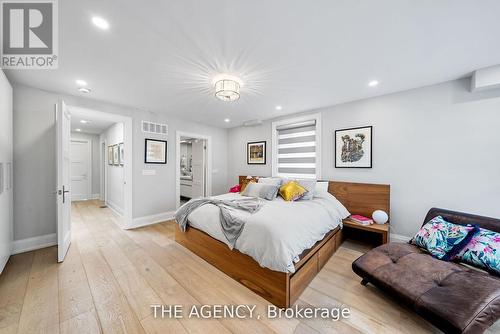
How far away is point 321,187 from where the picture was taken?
3.39 m

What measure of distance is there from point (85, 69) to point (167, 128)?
201cm

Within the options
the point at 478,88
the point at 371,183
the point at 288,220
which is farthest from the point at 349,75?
the point at 288,220

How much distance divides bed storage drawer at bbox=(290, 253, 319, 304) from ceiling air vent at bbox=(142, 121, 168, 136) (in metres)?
3.85

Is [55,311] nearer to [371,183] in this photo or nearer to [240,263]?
[240,263]

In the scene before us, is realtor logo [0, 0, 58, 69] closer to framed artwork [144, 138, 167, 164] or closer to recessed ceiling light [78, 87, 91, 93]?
recessed ceiling light [78, 87, 91, 93]

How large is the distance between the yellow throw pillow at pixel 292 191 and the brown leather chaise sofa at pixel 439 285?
1.24 metres

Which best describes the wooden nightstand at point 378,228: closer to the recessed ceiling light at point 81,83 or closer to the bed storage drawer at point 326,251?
the bed storage drawer at point 326,251

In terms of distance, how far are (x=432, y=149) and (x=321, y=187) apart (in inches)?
64.3

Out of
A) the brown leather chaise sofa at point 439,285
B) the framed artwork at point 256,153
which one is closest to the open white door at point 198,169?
the framed artwork at point 256,153

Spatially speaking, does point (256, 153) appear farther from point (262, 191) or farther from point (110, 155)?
point (110, 155)

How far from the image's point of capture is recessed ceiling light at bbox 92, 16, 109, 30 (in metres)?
1.48

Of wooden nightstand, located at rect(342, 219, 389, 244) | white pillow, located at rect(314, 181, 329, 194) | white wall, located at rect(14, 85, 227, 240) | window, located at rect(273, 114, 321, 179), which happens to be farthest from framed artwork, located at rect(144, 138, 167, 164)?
wooden nightstand, located at rect(342, 219, 389, 244)

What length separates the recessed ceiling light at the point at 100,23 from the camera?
4.87 feet

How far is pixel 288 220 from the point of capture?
1.94 m
